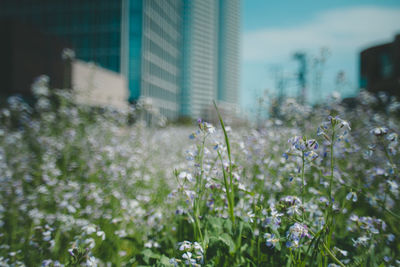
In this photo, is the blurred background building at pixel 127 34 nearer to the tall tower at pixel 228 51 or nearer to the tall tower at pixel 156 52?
the tall tower at pixel 156 52

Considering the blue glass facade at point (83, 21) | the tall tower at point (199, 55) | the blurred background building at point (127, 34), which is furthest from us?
the tall tower at point (199, 55)

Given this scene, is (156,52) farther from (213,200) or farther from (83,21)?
(213,200)

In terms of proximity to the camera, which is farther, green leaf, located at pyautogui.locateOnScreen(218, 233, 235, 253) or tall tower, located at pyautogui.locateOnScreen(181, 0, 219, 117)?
tall tower, located at pyautogui.locateOnScreen(181, 0, 219, 117)

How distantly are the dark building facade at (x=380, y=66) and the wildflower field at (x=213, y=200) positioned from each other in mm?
17847

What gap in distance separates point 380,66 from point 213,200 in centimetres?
2506

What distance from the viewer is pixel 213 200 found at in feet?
6.64

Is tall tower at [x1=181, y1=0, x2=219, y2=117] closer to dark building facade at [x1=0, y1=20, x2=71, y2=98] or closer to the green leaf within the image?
dark building facade at [x1=0, y1=20, x2=71, y2=98]

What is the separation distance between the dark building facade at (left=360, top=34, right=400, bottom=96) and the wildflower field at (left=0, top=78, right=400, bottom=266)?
17.8 metres

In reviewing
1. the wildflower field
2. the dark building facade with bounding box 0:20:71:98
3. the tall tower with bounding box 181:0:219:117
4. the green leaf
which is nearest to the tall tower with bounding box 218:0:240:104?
the tall tower with bounding box 181:0:219:117

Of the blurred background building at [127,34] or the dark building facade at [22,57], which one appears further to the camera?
the blurred background building at [127,34]

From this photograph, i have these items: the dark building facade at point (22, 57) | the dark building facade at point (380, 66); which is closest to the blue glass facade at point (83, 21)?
the dark building facade at point (22, 57)

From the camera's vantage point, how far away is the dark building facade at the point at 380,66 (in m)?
18.1

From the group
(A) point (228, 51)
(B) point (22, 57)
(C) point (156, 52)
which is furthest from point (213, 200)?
(A) point (228, 51)

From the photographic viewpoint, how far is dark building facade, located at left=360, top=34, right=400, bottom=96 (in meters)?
18.1
